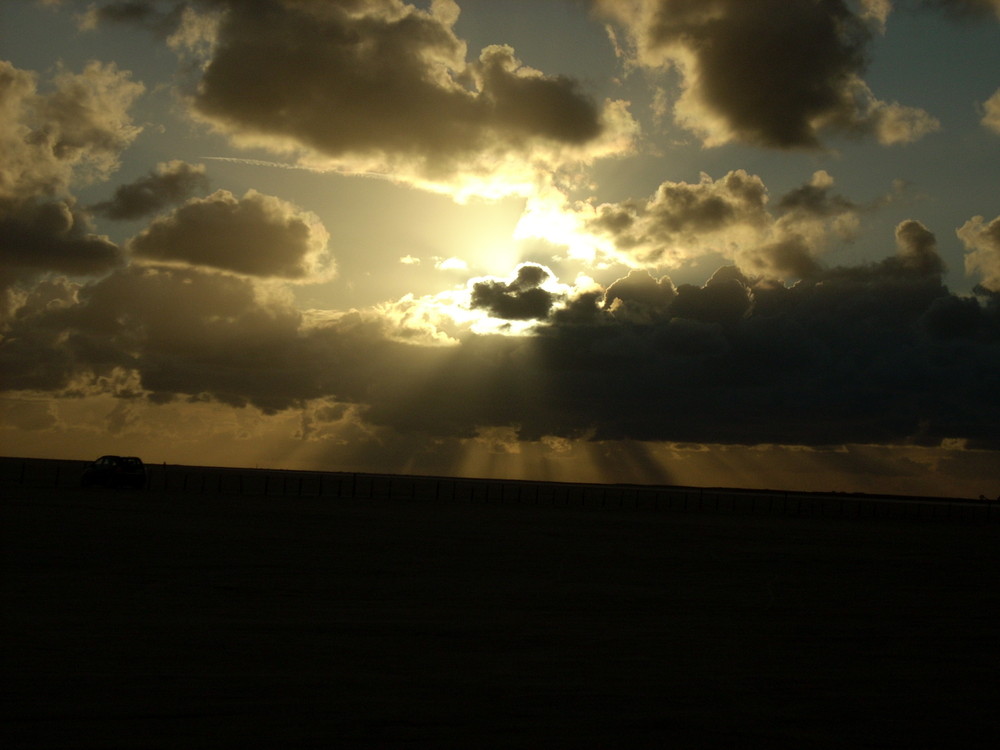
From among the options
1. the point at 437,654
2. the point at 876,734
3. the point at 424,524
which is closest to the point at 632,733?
the point at 876,734

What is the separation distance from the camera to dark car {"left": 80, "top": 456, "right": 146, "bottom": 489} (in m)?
61.6

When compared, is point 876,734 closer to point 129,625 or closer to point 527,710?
point 527,710

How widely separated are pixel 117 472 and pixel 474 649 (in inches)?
2136

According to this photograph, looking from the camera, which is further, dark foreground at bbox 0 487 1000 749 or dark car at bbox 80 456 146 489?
dark car at bbox 80 456 146 489

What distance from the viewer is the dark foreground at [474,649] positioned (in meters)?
8.88

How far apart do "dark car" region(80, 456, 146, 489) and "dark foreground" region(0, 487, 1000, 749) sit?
116 feet

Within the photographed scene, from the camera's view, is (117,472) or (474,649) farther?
(117,472)

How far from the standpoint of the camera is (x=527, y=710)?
955cm

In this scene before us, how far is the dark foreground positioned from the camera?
8883 millimetres

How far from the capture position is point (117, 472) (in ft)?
202

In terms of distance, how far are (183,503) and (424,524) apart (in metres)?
16.1

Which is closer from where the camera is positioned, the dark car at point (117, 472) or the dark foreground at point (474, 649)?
the dark foreground at point (474, 649)

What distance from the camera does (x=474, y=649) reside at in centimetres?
1271

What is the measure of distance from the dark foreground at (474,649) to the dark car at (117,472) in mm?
35253
